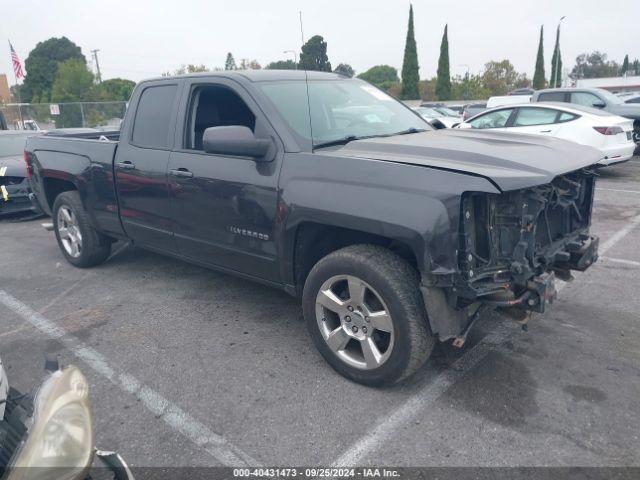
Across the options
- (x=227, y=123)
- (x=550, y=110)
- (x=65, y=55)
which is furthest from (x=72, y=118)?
(x=65, y=55)

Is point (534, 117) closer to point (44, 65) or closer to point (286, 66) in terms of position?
point (286, 66)

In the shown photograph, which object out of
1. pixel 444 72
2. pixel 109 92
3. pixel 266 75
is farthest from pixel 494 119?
pixel 109 92

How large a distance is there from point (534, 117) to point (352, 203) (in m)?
8.26

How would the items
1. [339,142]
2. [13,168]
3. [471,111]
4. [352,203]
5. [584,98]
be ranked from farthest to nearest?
[471,111], [584,98], [13,168], [339,142], [352,203]

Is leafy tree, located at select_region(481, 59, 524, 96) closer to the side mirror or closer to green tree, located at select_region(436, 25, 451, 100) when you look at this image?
green tree, located at select_region(436, 25, 451, 100)

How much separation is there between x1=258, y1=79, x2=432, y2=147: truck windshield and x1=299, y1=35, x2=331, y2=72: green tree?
0.24 metres

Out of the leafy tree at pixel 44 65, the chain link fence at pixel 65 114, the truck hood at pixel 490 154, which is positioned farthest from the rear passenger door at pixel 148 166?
the leafy tree at pixel 44 65

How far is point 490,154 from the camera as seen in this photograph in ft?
10.1

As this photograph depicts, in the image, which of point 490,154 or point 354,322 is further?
point 354,322

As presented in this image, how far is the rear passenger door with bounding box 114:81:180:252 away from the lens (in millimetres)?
4375

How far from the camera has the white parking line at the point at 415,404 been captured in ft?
8.96

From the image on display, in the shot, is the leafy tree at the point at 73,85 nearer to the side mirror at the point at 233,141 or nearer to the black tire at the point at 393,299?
the side mirror at the point at 233,141

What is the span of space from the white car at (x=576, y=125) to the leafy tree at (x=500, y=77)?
49.0 m

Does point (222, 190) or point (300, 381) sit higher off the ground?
point (222, 190)
